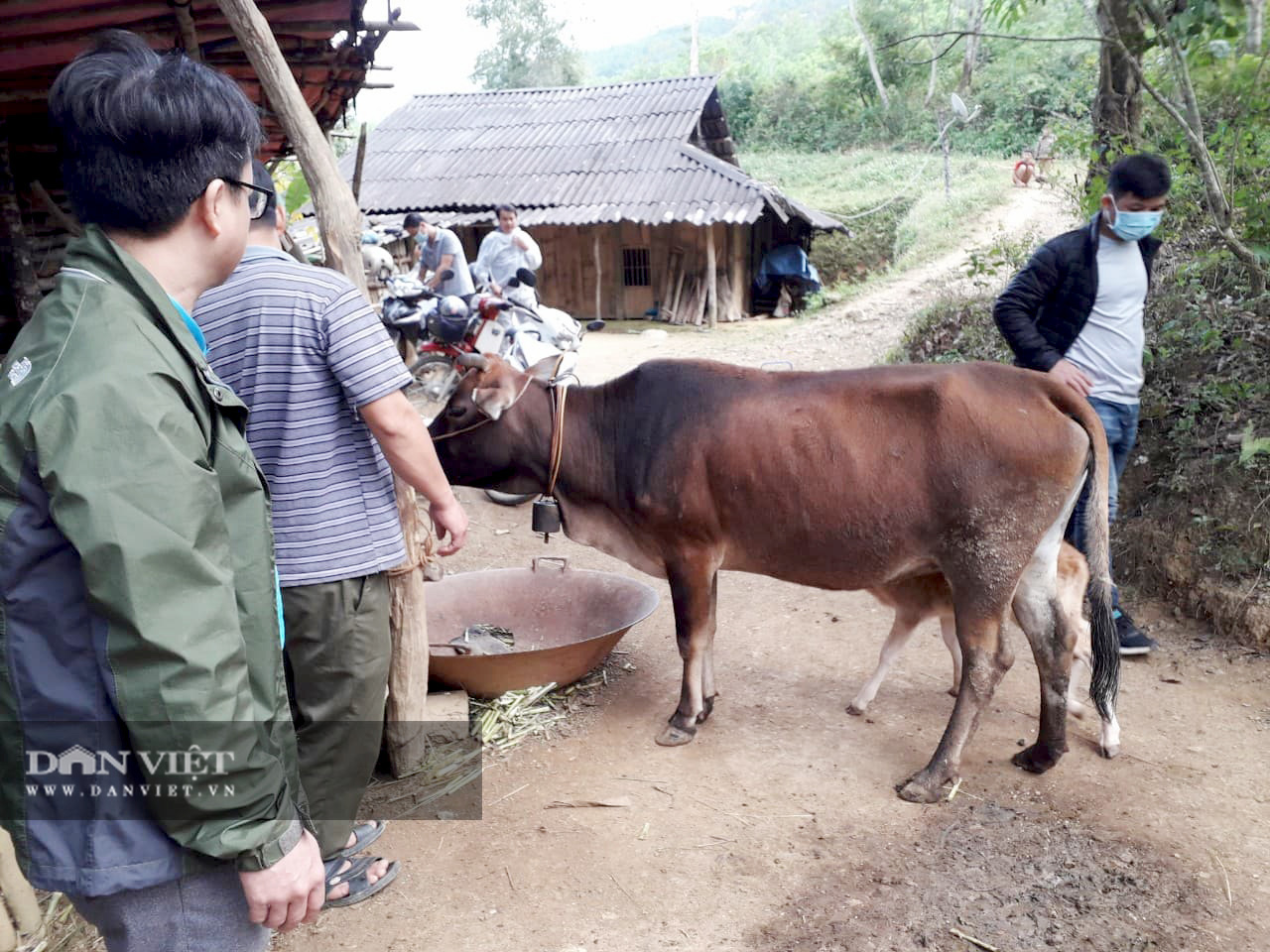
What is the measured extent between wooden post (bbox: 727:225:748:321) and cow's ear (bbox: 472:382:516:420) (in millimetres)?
14364

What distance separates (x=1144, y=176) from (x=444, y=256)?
27.9 feet

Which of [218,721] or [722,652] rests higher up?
[218,721]

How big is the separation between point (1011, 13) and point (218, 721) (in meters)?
5.34

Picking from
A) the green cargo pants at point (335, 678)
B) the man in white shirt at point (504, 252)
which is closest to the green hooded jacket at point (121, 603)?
the green cargo pants at point (335, 678)

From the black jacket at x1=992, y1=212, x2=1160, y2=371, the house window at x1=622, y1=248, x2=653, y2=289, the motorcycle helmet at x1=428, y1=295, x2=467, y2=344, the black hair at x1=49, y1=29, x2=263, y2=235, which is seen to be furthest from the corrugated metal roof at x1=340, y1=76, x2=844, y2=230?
the black hair at x1=49, y1=29, x2=263, y2=235

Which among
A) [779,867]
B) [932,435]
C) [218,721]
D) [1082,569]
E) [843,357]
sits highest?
[218,721]

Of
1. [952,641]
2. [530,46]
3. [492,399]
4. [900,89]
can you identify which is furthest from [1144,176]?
[530,46]

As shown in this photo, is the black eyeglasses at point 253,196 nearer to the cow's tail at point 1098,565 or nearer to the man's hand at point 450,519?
the man's hand at point 450,519

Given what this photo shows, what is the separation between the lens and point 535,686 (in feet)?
14.3

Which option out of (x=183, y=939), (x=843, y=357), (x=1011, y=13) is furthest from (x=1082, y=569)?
(x=843, y=357)

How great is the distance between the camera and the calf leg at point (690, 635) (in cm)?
401

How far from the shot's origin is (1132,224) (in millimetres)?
4199

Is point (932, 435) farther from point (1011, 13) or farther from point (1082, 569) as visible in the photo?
point (1011, 13)

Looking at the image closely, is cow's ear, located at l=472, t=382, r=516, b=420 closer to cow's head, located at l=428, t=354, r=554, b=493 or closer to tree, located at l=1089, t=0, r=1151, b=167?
cow's head, located at l=428, t=354, r=554, b=493
